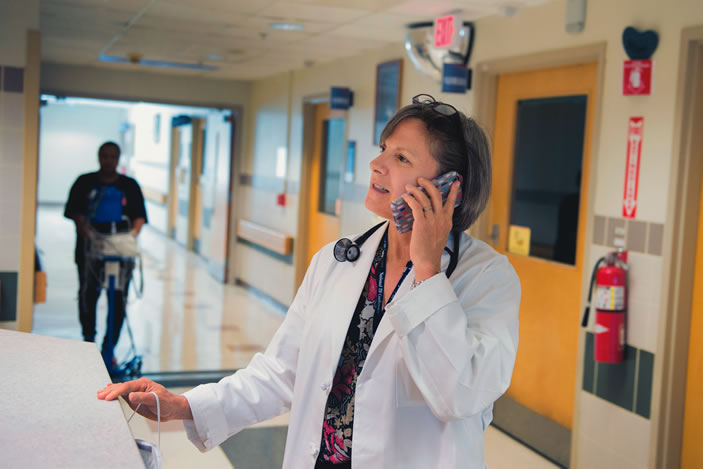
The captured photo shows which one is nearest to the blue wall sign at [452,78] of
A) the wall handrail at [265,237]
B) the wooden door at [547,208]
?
the wooden door at [547,208]

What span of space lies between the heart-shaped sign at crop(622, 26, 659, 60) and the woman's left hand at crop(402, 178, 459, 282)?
2456mm

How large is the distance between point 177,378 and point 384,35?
3.05 m

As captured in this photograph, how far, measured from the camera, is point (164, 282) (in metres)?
9.80

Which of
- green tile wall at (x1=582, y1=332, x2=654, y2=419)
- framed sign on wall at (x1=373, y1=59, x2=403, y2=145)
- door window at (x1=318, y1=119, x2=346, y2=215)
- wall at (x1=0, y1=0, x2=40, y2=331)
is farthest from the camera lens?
door window at (x1=318, y1=119, x2=346, y2=215)

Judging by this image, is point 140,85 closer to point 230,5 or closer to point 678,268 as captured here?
point 230,5

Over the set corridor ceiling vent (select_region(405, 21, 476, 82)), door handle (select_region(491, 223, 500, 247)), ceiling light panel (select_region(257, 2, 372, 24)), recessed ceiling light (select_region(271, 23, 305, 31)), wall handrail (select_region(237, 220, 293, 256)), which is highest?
recessed ceiling light (select_region(271, 23, 305, 31))

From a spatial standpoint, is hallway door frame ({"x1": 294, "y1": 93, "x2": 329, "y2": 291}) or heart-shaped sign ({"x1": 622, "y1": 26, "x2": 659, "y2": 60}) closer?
heart-shaped sign ({"x1": 622, "y1": 26, "x2": 659, "y2": 60})

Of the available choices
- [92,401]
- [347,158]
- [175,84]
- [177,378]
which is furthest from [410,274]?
[175,84]

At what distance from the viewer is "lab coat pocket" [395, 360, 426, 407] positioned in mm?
Answer: 1583

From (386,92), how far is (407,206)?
15.5ft

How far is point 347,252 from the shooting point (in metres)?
1.82

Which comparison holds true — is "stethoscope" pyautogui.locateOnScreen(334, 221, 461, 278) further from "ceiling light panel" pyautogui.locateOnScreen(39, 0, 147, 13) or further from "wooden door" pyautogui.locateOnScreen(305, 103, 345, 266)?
"wooden door" pyautogui.locateOnScreen(305, 103, 345, 266)

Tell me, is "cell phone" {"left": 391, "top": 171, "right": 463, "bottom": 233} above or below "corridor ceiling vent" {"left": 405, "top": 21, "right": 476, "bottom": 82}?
below

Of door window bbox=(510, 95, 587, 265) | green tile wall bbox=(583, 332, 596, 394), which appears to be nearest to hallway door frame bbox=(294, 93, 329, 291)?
door window bbox=(510, 95, 587, 265)
